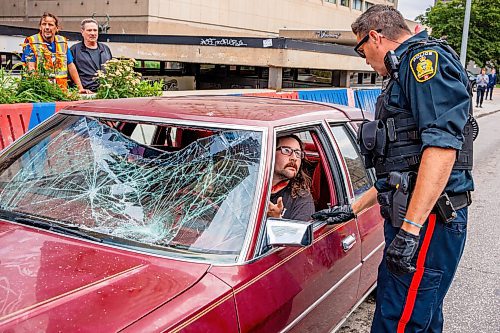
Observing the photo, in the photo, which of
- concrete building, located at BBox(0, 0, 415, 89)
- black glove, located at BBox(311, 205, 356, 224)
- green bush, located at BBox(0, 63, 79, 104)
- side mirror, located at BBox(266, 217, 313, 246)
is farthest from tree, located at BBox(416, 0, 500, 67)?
side mirror, located at BBox(266, 217, 313, 246)

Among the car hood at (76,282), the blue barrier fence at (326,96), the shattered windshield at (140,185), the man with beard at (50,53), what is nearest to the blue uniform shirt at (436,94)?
the shattered windshield at (140,185)

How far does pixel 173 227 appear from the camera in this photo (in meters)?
2.39

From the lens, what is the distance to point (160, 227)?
2.39 m

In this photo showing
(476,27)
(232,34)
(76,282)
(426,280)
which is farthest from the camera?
(476,27)

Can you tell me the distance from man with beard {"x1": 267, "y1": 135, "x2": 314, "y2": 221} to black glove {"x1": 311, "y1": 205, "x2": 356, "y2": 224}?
17 centimetres

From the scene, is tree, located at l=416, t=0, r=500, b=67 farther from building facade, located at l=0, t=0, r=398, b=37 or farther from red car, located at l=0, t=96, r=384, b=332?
red car, located at l=0, t=96, r=384, b=332

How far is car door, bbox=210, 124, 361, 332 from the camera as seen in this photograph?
2.14m

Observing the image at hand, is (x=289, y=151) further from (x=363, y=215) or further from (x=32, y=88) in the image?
(x=32, y=88)

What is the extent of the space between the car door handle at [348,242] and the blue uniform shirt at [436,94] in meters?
0.84

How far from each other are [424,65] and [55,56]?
5189mm

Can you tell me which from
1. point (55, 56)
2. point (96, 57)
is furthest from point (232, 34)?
point (55, 56)

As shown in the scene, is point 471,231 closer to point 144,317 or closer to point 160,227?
point 160,227

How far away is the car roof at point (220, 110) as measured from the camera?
2727 mm

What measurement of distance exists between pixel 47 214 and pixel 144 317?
101 cm
